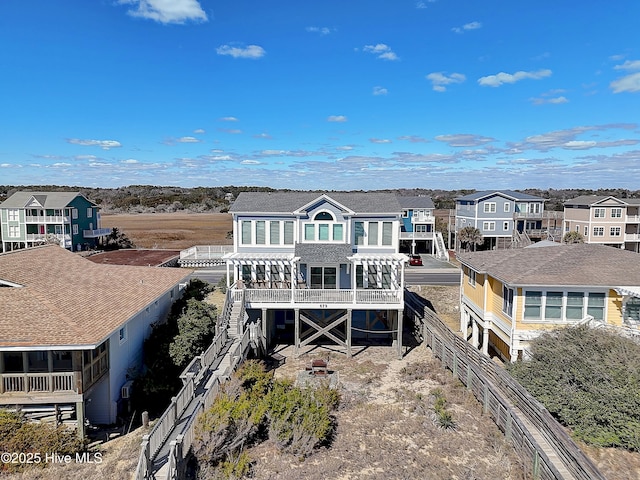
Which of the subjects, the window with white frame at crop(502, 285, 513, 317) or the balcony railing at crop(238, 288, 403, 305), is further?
the balcony railing at crop(238, 288, 403, 305)

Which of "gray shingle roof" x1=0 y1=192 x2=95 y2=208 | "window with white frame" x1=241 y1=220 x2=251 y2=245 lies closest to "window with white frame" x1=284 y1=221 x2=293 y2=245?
"window with white frame" x1=241 y1=220 x2=251 y2=245

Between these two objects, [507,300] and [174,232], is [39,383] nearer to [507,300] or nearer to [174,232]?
[507,300]

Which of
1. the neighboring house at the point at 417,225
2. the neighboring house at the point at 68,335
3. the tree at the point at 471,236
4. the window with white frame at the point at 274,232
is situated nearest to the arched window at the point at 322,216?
the window with white frame at the point at 274,232

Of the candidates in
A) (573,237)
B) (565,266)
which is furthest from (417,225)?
(565,266)

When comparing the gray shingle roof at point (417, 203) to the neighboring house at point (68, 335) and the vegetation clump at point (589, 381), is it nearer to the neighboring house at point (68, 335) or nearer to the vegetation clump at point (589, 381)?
the vegetation clump at point (589, 381)

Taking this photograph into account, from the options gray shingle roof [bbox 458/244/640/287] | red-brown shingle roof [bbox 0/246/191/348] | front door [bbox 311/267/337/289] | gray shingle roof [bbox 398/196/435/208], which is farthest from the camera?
gray shingle roof [bbox 398/196/435/208]

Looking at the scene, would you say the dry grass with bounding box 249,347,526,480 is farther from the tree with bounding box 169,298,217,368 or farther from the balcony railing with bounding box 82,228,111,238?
the balcony railing with bounding box 82,228,111,238
